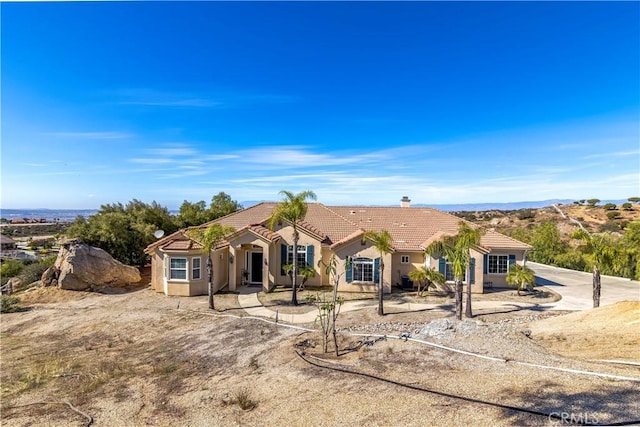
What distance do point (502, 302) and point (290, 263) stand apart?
515 inches

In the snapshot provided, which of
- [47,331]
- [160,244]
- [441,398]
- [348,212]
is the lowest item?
[47,331]

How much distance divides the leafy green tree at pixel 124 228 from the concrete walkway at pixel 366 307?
13.3m

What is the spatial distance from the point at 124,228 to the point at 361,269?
1960 centimetres

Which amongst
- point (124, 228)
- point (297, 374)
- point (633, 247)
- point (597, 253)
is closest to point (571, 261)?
point (633, 247)

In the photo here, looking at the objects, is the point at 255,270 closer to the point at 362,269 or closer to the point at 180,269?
the point at 180,269

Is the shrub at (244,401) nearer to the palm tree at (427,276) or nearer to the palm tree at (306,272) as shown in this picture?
the palm tree at (306,272)

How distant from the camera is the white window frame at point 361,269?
2211cm

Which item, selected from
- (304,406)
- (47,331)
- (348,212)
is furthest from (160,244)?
(304,406)

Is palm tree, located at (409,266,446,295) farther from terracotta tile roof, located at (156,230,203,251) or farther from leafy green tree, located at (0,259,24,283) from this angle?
leafy green tree, located at (0,259,24,283)

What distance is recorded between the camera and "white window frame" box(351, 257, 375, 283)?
22.1 metres

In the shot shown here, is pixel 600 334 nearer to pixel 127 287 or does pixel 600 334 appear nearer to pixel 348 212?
pixel 348 212

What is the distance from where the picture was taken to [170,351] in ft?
44.1

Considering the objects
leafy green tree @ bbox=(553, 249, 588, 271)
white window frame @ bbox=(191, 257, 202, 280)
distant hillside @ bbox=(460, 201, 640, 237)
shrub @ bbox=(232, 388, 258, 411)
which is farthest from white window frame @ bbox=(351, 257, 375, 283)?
distant hillside @ bbox=(460, 201, 640, 237)

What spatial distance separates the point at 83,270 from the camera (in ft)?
74.0
